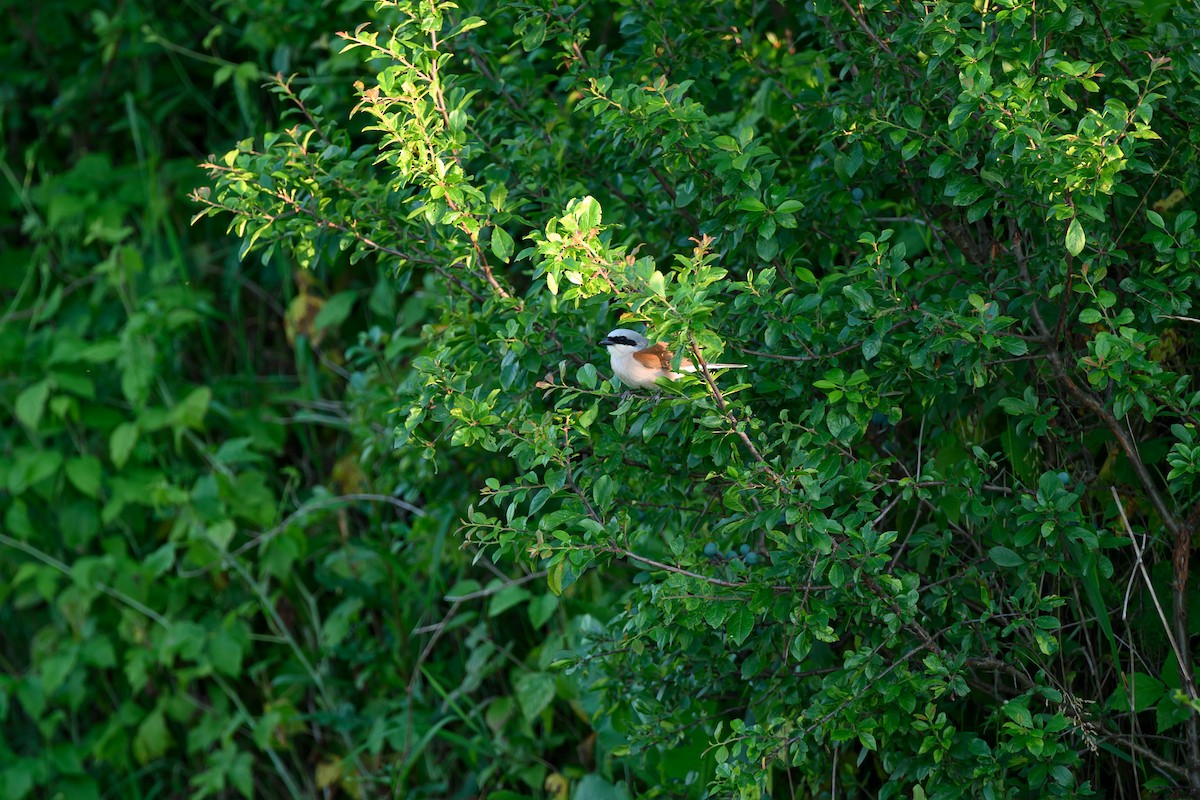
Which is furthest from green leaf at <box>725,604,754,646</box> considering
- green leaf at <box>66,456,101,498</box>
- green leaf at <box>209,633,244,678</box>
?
green leaf at <box>66,456,101,498</box>

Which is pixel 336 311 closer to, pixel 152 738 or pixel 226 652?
pixel 226 652

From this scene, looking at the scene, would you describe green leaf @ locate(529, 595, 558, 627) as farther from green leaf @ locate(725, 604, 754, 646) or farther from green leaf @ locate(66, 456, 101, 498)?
green leaf @ locate(66, 456, 101, 498)

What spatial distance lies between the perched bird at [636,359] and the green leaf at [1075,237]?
0.62 metres

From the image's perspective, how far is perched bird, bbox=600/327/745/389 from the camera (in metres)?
2.26

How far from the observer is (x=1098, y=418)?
2395mm

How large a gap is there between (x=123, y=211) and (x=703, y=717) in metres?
3.49

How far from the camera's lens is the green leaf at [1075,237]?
199 centimetres

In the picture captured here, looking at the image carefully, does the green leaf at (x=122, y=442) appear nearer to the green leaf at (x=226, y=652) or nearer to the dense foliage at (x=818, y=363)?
the green leaf at (x=226, y=652)

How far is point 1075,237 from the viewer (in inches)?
78.6

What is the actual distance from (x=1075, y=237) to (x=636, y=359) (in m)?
0.81

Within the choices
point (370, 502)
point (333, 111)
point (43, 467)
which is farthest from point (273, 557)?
point (333, 111)

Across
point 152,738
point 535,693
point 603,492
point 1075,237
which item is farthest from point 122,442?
point 1075,237

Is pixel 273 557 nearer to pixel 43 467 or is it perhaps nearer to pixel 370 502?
pixel 370 502

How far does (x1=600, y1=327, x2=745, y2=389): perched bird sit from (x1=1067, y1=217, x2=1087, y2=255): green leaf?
62 centimetres
